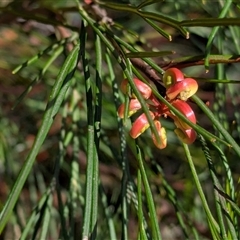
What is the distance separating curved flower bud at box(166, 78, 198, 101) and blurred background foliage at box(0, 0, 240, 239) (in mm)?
28

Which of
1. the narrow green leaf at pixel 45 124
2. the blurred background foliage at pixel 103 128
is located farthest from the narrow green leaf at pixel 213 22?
the narrow green leaf at pixel 45 124

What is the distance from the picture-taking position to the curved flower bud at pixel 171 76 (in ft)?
1.53

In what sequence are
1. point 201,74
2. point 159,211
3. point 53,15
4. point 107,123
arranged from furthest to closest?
point 201,74
point 159,211
point 107,123
point 53,15

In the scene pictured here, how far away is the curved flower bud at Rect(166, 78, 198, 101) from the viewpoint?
0.46 meters

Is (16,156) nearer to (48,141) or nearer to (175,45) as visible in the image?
(48,141)

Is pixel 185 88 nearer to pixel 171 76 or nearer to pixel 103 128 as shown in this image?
pixel 171 76

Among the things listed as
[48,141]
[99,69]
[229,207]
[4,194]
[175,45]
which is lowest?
[4,194]

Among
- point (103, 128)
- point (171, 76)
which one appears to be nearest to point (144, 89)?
point (171, 76)

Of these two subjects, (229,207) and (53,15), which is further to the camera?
(53,15)

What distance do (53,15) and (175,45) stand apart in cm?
58

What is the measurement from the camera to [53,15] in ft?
3.03

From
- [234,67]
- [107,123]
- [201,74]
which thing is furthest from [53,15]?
[234,67]

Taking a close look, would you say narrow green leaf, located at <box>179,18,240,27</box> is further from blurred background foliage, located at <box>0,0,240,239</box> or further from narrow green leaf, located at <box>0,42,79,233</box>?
narrow green leaf, located at <box>0,42,79,233</box>

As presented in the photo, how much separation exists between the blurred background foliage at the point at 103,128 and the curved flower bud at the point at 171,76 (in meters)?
0.02
